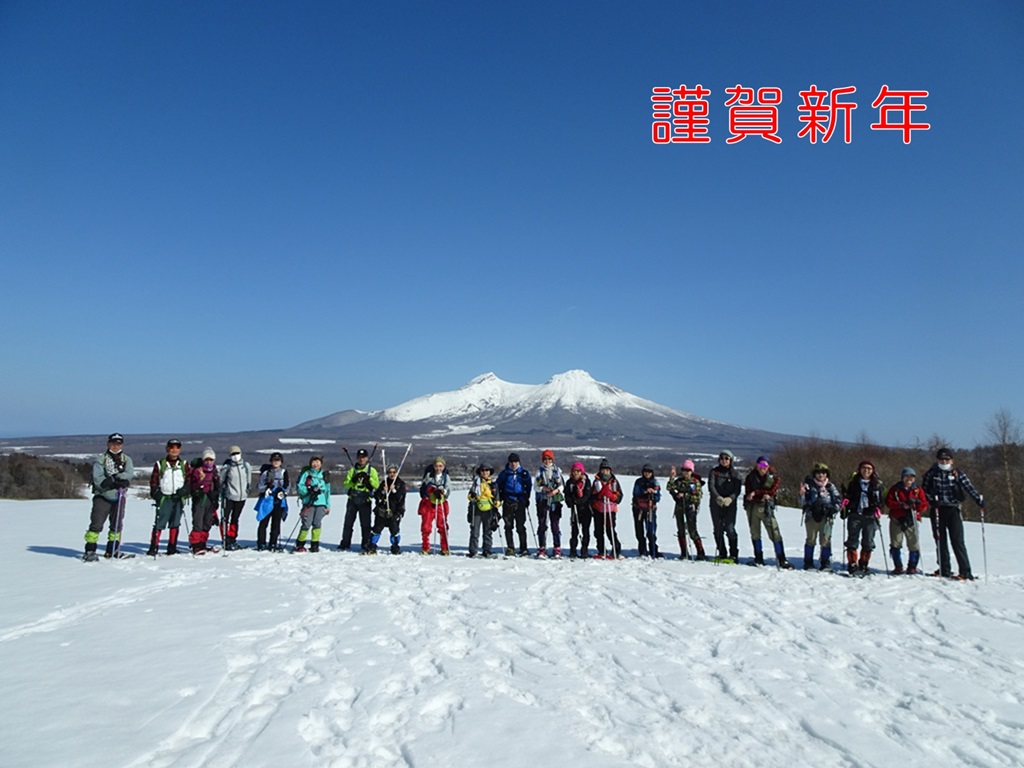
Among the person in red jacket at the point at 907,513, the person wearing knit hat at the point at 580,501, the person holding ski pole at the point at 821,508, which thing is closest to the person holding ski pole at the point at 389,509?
the person wearing knit hat at the point at 580,501

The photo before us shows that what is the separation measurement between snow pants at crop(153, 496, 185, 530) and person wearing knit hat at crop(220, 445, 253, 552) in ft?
2.76

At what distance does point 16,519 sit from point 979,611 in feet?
76.1

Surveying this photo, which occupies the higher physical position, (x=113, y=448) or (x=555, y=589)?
(x=113, y=448)

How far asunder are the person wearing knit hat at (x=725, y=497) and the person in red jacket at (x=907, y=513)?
256cm

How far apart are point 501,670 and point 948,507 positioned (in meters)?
8.99

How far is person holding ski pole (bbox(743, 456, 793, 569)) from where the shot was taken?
1126 centimetres

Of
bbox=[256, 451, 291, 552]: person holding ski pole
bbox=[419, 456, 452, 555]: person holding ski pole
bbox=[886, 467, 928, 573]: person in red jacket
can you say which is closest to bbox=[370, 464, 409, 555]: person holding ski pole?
bbox=[419, 456, 452, 555]: person holding ski pole

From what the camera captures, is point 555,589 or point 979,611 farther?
point 555,589

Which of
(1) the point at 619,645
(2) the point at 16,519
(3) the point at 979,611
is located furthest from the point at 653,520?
(2) the point at 16,519

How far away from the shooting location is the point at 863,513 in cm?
1073

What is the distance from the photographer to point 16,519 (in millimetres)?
18047

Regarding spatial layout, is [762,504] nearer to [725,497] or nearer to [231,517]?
[725,497]

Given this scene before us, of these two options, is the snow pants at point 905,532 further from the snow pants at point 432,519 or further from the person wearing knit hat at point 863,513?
the snow pants at point 432,519

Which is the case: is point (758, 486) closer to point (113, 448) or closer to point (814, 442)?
point (113, 448)
